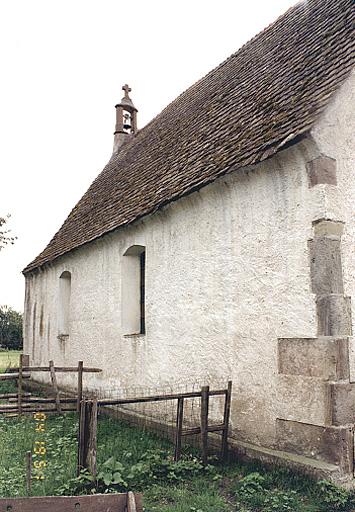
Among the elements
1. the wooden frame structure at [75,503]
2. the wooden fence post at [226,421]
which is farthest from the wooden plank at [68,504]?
the wooden fence post at [226,421]

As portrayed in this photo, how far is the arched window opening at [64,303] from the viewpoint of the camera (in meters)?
14.2

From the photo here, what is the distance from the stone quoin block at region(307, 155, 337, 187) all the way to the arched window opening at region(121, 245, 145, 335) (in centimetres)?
476

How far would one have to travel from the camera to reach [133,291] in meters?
10.5

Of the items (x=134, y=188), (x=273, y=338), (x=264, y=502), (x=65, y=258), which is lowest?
(x=264, y=502)

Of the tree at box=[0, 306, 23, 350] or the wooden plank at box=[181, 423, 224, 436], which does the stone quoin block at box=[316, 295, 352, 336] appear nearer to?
the wooden plank at box=[181, 423, 224, 436]

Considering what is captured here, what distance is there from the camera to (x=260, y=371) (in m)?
6.75

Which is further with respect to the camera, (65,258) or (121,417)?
(65,258)

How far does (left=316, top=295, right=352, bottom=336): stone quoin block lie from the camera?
19.4 ft

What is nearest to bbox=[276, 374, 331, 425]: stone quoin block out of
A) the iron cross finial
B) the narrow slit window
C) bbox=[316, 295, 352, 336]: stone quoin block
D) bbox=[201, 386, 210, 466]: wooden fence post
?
bbox=[316, 295, 352, 336]: stone quoin block

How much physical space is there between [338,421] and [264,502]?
1.16 metres

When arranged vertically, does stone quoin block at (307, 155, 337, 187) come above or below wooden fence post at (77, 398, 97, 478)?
above

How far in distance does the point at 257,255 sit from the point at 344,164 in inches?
60.9

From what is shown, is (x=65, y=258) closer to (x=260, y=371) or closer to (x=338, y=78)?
(x=260, y=371)

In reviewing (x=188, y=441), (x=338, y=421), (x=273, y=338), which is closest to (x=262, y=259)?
(x=273, y=338)
